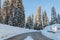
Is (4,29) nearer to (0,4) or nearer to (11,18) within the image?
(11,18)

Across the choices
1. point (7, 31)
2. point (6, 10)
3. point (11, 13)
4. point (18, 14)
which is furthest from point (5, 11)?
point (7, 31)

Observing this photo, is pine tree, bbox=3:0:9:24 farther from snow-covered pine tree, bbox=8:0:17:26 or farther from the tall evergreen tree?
snow-covered pine tree, bbox=8:0:17:26

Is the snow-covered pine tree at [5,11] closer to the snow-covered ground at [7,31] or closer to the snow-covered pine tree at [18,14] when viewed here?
the snow-covered pine tree at [18,14]

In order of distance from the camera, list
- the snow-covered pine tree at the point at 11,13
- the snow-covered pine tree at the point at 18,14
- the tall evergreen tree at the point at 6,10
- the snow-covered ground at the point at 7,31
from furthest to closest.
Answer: the snow-covered pine tree at the point at 18,14 → the tall evergreen tree at the point at 6,10 → the snow-covered pine tree at the point at 11,13 → the snow-covered ground at the point at 7,31

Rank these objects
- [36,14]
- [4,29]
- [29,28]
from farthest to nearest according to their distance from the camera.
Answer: [29,28] < [36,14] < [4,29]

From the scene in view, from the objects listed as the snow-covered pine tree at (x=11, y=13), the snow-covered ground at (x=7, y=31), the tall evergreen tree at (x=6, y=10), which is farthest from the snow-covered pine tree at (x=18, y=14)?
the tall evergreen tree at (x=6, y=10)

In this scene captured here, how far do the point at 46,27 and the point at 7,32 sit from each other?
3257 mm

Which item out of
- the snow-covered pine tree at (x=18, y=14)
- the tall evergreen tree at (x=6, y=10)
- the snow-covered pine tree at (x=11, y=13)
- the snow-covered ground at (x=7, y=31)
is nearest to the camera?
the snow-covered ground at (x=7, y=31)

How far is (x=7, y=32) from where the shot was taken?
12.5m

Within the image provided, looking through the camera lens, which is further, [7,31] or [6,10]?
[6,10]

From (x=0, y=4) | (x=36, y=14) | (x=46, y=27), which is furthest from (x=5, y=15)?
(x=46, y=27)

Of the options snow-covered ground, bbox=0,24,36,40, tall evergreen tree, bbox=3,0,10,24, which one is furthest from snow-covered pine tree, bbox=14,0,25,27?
tall evergreen tree, bbox=3,0,10,24

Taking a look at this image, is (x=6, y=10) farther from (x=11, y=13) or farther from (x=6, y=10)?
(x=11, y=13)

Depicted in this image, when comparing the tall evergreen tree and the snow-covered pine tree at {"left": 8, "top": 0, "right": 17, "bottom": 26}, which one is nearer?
the snow-covered pine tree at {"left": 8, "top": 0, "right": 17, "bottom": 26}
